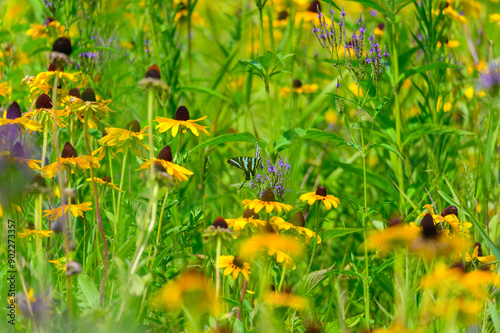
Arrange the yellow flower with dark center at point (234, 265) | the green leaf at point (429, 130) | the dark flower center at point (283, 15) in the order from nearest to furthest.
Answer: the yellow flower with dark center at point (234, 265) < the green leaf at point (429, 130) < the dark flower center at point (283, 15)

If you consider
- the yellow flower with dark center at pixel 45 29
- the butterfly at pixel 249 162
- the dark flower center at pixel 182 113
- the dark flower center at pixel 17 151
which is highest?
the yellow flower with dark center at pixel 45 29

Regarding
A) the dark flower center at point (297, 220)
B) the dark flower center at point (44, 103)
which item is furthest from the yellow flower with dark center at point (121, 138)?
the dark flower center at point (297, 220)

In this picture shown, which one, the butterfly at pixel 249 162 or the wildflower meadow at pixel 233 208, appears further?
the butterfly at pixel 249 162

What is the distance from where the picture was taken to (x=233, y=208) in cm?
243

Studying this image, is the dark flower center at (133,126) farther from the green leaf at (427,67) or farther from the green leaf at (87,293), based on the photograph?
the green leaf at (427,67)

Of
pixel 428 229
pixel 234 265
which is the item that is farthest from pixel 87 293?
pixel 428 229

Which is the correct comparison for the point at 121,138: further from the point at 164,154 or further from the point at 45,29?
the point at 45,29

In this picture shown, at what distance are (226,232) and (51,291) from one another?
40cm

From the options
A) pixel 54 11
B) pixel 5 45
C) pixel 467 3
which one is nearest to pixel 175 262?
pixel 54 11

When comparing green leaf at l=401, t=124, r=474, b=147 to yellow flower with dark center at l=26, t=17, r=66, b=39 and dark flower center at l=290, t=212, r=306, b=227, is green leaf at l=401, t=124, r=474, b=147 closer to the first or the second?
dark flower center at l=290, t=212, r=306, b=227

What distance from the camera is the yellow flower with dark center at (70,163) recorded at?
1452mm

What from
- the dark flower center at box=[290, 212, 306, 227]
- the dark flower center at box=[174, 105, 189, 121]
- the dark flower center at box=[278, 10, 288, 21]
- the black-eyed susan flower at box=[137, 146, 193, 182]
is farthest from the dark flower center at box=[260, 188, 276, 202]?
the dark flower center at box=[278, 10, 288, 21]

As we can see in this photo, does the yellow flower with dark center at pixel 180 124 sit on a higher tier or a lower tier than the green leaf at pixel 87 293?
higher

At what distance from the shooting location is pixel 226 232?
1.21 meters
